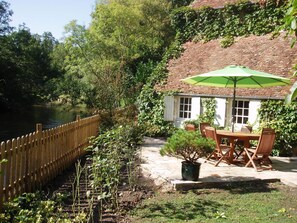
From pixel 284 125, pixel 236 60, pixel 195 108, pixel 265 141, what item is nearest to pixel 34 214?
pixel 265 141

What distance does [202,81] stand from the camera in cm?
1035

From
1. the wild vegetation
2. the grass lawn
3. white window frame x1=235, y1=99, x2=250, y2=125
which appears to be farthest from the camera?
white window frame x1=235, y1=99, x2=250, y2=125

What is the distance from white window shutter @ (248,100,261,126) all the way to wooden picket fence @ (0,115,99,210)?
6669 mm

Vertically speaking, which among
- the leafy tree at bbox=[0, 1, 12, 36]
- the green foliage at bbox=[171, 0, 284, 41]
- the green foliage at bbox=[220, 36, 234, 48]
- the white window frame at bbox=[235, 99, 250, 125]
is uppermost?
the leafy tree at bbox=[0, 1, 12, 36]

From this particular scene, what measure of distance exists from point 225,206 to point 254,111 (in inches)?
288

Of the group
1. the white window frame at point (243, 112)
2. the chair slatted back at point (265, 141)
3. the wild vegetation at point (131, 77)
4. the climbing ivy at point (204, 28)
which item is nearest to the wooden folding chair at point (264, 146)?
the chair slatted back at point (265, 141)

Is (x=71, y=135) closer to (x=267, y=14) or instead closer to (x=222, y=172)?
(x=222, y=172)

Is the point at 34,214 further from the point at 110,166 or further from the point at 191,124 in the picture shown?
the point at 191,124

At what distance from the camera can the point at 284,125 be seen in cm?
1151

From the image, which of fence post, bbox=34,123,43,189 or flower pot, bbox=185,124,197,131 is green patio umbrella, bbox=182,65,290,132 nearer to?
flower pot, bbox=185,124,197,131

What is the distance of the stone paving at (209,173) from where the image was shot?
713 centimetres

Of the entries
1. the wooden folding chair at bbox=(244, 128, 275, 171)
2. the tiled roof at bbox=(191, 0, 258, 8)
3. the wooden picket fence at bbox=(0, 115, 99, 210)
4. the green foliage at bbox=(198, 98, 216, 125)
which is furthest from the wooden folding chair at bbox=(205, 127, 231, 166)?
the tiled roof at bbox=(191, 0, 258, 8)

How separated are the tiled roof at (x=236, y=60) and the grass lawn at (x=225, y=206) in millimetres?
6117

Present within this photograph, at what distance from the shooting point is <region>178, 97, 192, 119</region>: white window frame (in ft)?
48.8
